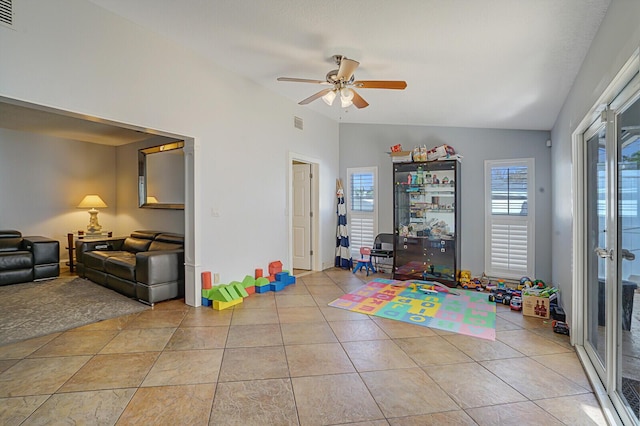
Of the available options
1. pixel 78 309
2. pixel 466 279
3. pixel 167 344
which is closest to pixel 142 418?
pixel 167 344

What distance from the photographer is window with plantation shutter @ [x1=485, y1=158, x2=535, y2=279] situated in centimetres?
496

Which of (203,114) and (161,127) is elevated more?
(203,114)

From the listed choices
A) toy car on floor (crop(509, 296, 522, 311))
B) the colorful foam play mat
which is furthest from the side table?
toy car on floor (crop(509, 296, 522, 311))

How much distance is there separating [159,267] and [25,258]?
2819 mm

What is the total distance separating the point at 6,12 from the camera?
240cm

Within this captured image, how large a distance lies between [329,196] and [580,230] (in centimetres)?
411

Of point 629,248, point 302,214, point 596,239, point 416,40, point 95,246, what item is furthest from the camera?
point 302,214

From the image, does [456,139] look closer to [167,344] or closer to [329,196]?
[329,196]

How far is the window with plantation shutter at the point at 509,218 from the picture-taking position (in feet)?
16.3

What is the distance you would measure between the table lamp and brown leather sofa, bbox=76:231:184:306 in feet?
2.91

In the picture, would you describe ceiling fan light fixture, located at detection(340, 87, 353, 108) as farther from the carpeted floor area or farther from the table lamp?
the table lamp

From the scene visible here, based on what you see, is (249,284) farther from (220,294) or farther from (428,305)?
(428,305)

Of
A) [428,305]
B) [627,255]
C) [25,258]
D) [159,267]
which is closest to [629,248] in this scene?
[627,255]

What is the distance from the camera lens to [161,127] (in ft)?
11.6
